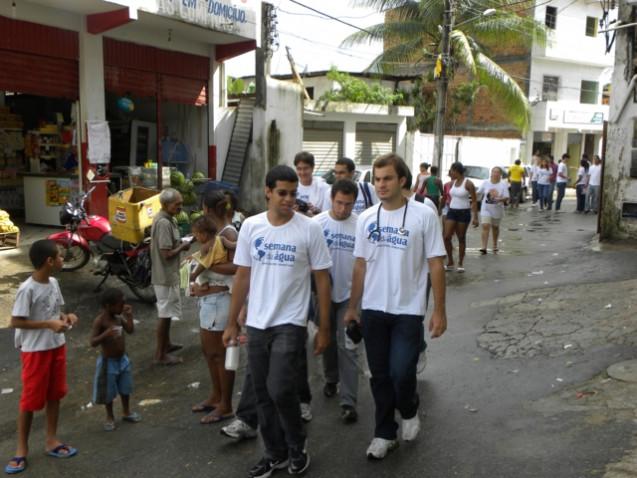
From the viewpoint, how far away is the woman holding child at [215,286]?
4.66 m

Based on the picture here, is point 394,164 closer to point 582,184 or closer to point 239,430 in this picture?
point 239,430

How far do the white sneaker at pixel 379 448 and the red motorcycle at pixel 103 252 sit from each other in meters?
4.56

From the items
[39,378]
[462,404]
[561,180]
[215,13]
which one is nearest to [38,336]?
[39,378]

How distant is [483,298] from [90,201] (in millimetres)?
7308

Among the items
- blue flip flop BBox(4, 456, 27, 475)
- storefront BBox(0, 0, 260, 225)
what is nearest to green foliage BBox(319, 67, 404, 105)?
storefront BBox(0, 0, 260, 225)

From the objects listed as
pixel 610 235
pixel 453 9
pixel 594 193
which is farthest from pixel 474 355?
pixel 594 193

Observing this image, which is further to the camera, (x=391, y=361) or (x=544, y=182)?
(x=544, y=182)

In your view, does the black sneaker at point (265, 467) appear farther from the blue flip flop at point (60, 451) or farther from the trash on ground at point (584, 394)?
the trash on ground at point (584, 394)

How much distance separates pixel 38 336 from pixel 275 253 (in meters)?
1.79

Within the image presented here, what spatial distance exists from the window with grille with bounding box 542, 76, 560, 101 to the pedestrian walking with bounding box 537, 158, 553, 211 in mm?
13285

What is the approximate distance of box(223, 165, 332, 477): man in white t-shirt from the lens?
369 centimetres

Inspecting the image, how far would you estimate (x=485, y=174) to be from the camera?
2317 cm

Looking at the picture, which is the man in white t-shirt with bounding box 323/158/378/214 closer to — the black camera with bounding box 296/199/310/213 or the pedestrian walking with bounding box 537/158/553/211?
the black camera with bounding box 296/199/310/213

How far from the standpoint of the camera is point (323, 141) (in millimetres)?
23281
